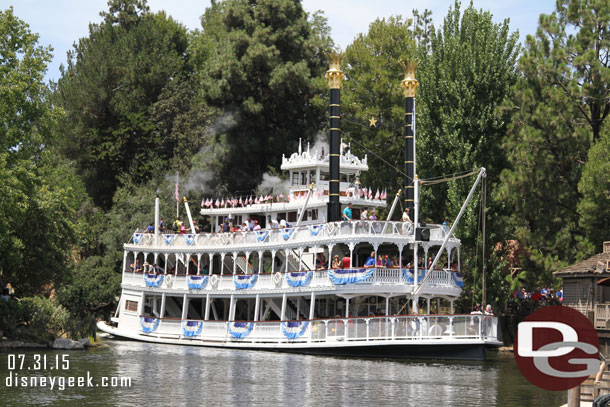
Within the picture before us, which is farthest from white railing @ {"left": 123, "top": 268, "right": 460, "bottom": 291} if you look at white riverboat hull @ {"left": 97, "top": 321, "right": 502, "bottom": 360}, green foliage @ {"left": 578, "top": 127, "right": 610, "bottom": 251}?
green foliage @ {"left": 578, "top": 127, "right": 610, "bottom": 251}

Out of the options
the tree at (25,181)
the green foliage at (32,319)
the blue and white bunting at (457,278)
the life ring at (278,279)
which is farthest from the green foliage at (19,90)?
the blue and white bunting at (457,278)

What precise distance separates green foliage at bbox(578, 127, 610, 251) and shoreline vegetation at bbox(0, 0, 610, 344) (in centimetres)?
8

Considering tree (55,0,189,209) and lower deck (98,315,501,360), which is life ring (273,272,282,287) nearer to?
lower deck (98,315,501,360)

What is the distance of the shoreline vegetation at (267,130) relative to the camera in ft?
152

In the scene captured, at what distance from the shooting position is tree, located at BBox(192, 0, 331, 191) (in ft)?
221

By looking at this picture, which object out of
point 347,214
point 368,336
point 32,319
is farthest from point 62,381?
point 347,214

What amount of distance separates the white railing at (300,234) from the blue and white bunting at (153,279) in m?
1.72

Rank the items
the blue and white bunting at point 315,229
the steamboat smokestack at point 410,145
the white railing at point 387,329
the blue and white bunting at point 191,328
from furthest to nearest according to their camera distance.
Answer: the blue and white bunting at point 191,328 < the steamboat smokestack at point 410,145 < the blue and white bunting at point 315,229 < the white railing at point 387,329

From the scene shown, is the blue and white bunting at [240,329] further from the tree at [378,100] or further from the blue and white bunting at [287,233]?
the tree at [378,100]

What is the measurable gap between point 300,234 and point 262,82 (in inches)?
993

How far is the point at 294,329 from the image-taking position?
45.5 metres

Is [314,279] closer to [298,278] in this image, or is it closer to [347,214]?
[298,278]

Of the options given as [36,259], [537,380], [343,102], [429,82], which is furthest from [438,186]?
[537,380]

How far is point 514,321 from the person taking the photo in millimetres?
55281
